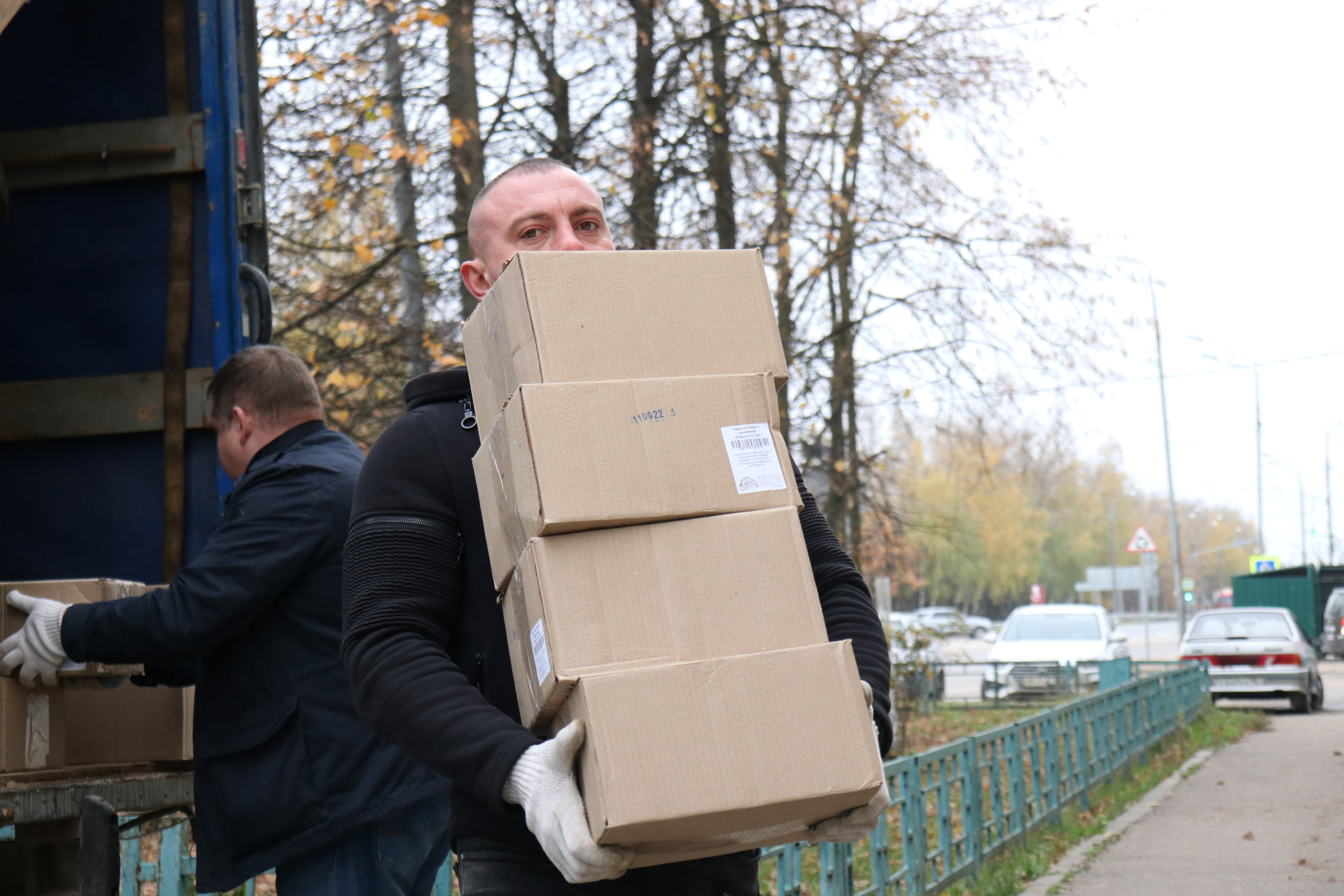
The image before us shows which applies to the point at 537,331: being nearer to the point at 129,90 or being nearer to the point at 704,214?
the point at 129,90

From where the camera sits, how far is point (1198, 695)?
56.6 ft

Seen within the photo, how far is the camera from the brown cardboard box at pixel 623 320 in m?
1.89

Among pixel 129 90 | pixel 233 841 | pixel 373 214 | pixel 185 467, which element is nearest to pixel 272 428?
pixel 185 467

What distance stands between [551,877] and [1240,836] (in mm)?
8118

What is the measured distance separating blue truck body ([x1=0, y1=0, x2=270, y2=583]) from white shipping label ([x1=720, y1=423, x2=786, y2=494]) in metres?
2.52

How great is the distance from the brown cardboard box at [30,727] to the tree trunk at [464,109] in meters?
5.95

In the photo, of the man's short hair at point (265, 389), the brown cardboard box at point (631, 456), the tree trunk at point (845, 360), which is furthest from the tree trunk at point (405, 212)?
the brown cardboard box at point (631, 456)

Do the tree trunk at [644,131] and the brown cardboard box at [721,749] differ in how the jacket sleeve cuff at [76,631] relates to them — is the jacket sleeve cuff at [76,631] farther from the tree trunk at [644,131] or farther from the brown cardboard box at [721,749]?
the tree trunk at [644,131]

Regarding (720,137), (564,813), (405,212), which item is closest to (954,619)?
(720,137)

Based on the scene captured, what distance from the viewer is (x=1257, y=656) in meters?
18.9

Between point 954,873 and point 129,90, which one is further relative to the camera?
point 954,873

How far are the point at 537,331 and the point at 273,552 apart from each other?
56.3 inches

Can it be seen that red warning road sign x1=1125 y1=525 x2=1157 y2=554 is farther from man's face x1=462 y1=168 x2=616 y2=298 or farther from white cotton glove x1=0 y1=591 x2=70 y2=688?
man's face x1=462 y1=168 x2=616 y2=298

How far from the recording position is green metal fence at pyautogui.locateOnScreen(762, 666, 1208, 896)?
19.6ft
